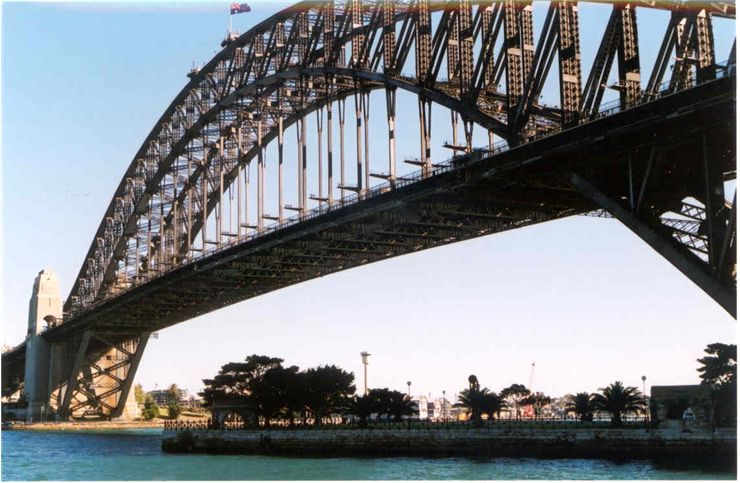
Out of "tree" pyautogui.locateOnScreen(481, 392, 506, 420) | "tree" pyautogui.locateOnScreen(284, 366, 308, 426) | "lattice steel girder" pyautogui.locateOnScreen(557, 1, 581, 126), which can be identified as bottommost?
"tree" pyautogui.locateOnScreen(481, 392, 506, 420)

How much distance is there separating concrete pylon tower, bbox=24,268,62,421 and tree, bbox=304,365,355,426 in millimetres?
50943

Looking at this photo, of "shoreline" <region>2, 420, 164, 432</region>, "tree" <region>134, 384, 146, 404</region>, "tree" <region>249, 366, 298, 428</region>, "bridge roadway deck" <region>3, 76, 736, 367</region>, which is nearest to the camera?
"bridge roadway deck" <region>3, 76, 736, 367</region>

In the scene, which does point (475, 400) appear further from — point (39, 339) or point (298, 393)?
point (39, 339)

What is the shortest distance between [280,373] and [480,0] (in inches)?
1443

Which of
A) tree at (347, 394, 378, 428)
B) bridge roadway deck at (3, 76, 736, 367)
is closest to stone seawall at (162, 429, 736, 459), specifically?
tree at (347, 394, 378, 428)

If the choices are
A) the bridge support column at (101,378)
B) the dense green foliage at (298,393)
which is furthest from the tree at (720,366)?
the bridge support column at (101,378)

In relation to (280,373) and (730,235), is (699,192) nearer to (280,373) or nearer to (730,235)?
(730,235)

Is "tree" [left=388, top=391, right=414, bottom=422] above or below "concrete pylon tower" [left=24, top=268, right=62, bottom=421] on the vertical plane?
below

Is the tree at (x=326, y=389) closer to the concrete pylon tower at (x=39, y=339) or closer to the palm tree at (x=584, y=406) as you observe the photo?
the palm tree at (x=584, y=406)

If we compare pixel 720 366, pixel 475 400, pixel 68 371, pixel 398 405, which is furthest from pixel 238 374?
pixel 720 366

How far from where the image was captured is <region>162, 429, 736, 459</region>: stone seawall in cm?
4916

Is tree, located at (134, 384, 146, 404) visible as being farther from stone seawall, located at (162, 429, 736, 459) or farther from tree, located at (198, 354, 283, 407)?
stone seawall, located at (162, 429, 736, 459)

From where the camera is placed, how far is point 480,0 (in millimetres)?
54500

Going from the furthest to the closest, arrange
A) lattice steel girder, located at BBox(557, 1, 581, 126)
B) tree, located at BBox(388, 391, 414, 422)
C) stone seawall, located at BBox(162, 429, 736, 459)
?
tree, located at BBox(388, 391, 414, 422) → stone seawall, located at BBox(162, 429, 736, 459) → lattice steel girder, located at BBox(557, 1, 581, 126)
